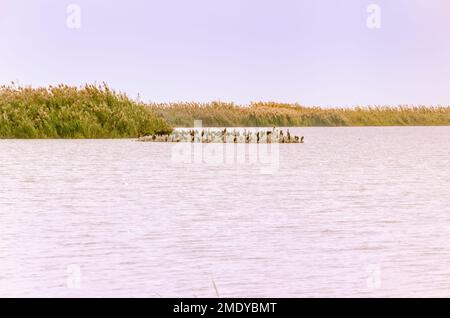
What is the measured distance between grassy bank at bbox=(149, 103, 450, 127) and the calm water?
23.1 meters

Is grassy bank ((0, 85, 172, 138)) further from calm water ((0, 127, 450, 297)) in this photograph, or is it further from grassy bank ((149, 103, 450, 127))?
calm water ((0, 127, 450, 297))

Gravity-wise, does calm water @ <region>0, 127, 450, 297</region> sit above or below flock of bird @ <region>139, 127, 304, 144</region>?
below

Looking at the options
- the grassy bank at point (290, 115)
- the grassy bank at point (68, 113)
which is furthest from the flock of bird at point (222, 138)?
the grassy bank at point (290, 115)

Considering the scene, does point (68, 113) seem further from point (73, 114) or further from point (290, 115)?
point (290, 115)

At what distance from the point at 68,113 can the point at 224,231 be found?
21944mm

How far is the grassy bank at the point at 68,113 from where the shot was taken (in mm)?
31391

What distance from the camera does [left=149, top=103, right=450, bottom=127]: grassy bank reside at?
146 ft

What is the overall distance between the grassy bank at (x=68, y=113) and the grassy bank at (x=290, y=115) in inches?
281

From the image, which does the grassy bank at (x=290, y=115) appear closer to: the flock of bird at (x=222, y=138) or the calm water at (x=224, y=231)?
the flock of bird at (x=222, y=138)

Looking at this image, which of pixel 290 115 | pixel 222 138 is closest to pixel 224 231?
pixel 222 138

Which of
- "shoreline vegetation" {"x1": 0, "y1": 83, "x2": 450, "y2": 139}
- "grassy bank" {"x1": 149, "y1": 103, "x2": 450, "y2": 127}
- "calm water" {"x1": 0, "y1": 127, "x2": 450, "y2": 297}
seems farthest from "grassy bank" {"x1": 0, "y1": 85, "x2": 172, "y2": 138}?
"calm water" {"x1": 0, "y1": 127, "x2": 450, "y2": 297}

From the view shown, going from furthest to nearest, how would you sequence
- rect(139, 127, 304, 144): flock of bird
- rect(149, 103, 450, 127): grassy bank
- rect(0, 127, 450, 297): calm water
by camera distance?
rect(149, 103, 450, 127): grassy bank
rect(139, 127, 304, 144): flock of bird
rect(0, 127, 450, 297): calm water
